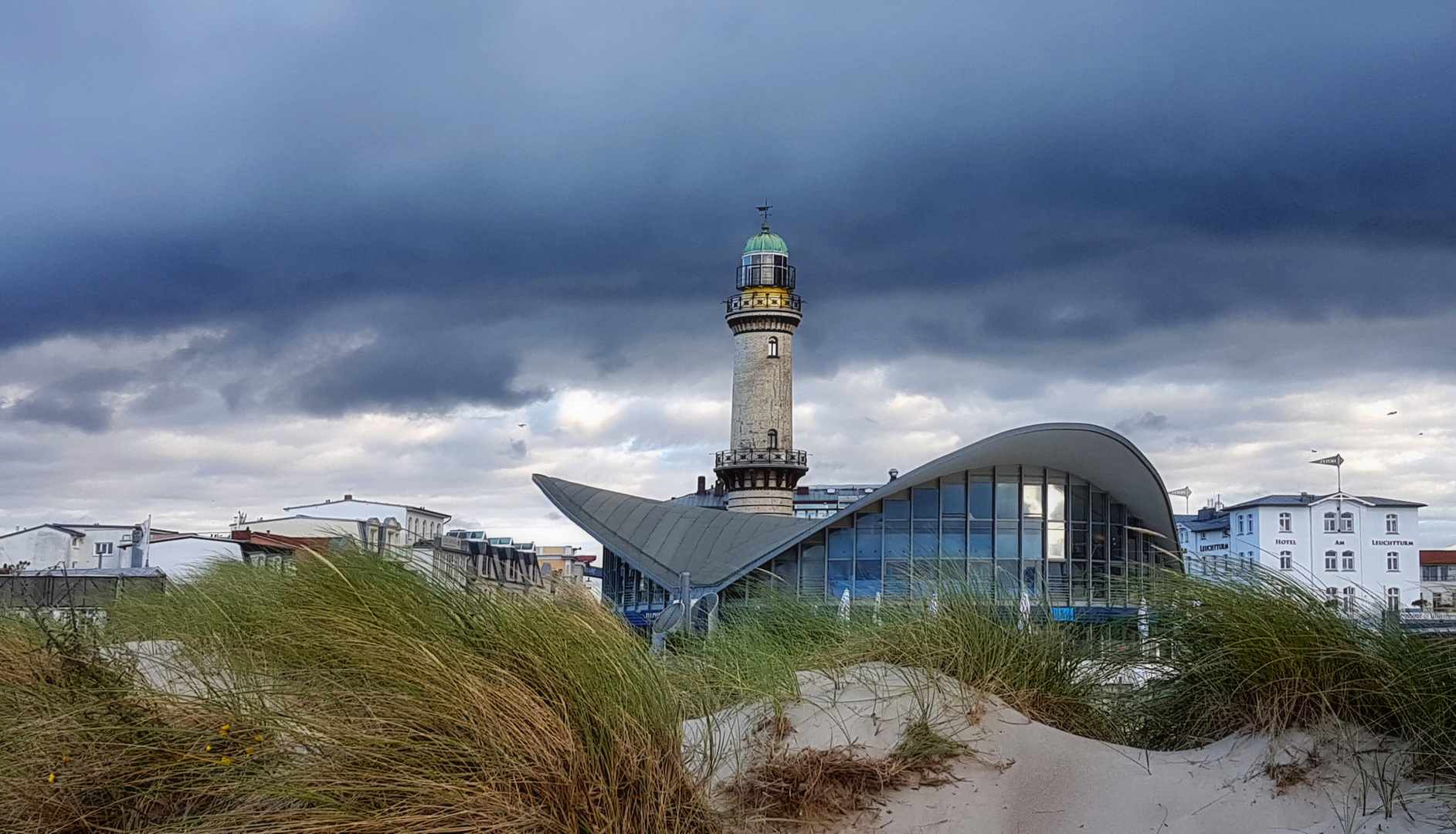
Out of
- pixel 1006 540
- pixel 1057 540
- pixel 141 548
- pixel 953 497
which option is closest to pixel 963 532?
pixel 953 497

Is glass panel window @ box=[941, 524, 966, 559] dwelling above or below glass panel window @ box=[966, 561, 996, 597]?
above

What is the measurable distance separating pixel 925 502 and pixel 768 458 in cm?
2219

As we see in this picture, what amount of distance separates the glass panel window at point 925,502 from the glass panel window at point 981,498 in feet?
2.57

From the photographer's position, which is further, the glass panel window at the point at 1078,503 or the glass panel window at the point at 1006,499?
the glass panel window at the point at 1078,503

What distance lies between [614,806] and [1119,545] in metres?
25.7

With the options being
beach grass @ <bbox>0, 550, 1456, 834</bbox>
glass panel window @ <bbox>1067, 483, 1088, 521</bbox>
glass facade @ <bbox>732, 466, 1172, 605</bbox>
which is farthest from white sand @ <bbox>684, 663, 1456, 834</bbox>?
glass panel window @ <bbox>1067, 483, 1088, 521</bbox>

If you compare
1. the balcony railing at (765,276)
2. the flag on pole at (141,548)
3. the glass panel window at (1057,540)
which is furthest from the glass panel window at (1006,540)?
the balcony railing at (765,276)

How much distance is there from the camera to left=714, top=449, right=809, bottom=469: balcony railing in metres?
49.1

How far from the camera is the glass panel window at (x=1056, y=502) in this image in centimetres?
2766

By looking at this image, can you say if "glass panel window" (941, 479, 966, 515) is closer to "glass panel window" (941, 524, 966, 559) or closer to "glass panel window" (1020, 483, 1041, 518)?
"glass panel window" (941, 524, 966, 559)

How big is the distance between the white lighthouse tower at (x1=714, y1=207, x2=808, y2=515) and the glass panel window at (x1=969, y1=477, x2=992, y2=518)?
21825 mm

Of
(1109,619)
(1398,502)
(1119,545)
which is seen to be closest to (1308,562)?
(1398,502)

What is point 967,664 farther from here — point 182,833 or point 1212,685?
point 182,833

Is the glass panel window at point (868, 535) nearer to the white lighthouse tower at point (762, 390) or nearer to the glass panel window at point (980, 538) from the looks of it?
the glass panel window at point (980, 538)
